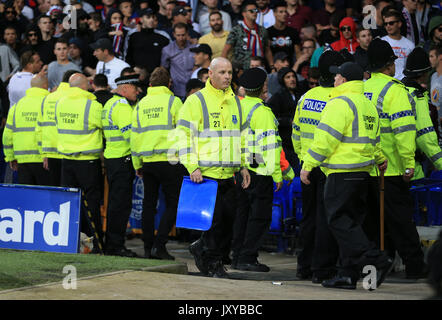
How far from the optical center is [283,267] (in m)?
11.8

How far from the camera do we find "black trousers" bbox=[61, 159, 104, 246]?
1264 centimetres

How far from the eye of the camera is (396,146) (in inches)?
400

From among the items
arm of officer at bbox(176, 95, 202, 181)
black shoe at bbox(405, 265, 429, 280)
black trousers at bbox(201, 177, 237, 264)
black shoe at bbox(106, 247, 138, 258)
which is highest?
arm of officer at bbox(176, 95, 202, 181)

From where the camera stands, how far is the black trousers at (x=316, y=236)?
982 cm

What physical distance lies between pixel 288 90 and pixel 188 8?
4.53 metres

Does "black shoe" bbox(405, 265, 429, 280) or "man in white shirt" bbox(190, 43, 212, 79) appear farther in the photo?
"man in white shirt" bbox(190, 43, 212, 79)

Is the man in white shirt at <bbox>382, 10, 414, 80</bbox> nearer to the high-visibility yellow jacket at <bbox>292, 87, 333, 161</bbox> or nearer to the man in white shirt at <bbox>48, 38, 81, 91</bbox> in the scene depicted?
the high-visibility yellow jacket at <bbox>292, 87, 333, 161</bbox>

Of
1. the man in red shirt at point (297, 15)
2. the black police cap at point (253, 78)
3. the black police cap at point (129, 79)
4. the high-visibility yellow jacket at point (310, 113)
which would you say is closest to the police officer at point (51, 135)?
the black police cap at point (129, 79)

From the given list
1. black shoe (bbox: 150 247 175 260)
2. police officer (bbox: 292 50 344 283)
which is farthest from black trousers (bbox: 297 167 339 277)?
black shoe (bbox: 150 247 175 260)

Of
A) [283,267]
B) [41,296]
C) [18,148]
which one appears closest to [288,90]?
[283,267]

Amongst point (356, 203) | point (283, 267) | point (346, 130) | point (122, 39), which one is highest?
point (122, 39)

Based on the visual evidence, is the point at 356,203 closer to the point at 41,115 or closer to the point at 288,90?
the point at 288,90

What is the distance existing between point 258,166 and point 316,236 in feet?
5.56
